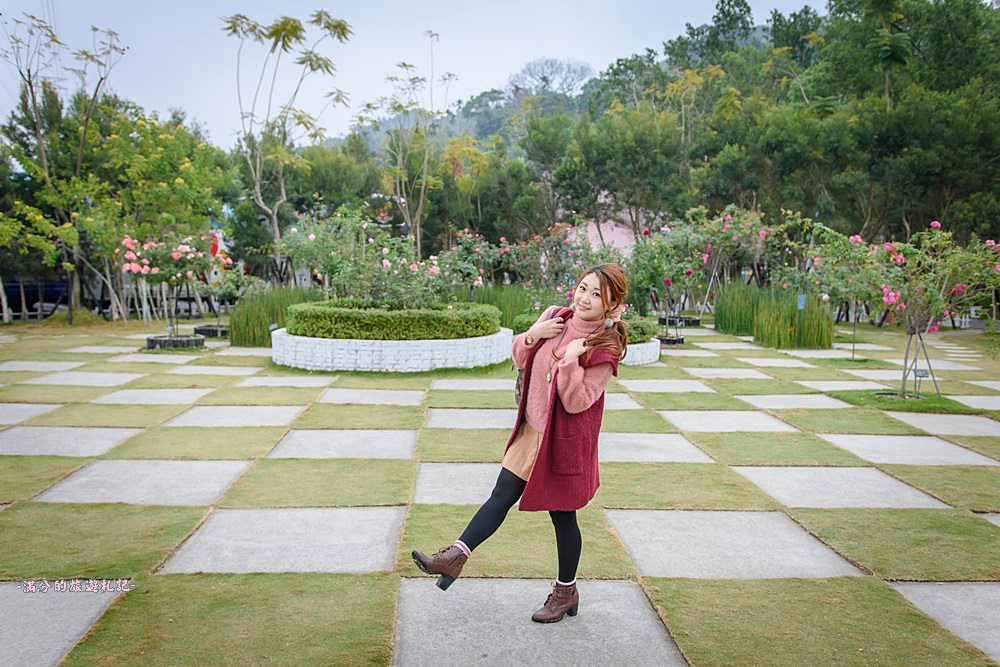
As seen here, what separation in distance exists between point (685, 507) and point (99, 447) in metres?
3.94

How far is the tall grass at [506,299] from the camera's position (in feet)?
39.6

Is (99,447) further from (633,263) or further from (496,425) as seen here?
(633,263)

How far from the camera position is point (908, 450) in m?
5.61

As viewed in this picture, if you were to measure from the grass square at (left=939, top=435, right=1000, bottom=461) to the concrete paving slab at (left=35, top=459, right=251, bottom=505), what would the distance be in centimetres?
520

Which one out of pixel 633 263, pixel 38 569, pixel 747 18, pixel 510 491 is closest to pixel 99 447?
pixel 38 569

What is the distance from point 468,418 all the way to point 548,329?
381 cm

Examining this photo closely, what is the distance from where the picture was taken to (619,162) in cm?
2055

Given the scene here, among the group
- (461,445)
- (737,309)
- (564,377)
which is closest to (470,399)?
(461,445)

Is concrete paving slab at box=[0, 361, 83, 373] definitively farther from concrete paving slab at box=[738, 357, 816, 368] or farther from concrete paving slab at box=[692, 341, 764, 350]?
concrete paving slab at box=[692, 341, 764, 350]

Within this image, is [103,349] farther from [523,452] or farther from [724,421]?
[523,452]

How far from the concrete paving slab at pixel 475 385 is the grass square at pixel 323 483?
9.60ft

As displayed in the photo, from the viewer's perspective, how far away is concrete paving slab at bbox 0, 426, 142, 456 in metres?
5.17

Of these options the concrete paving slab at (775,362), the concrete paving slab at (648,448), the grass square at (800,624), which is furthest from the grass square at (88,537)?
the concrete paving slab at (775,362)

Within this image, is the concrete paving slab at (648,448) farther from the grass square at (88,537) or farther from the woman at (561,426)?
the grass square at (88,537)
